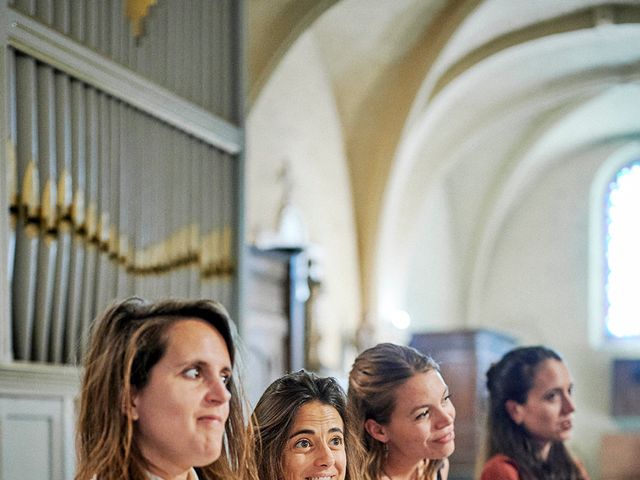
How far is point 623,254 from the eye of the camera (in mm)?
19219

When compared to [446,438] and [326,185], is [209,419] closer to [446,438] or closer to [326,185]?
[446,438]

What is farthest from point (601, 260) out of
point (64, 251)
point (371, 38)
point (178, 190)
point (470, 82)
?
point (64, 251)

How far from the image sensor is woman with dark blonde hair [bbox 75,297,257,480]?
2195 millimetres

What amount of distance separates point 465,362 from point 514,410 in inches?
382

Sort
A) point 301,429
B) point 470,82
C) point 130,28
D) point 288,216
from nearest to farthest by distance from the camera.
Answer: point 301,429 → point 130,28 → point 288,216 → point 470,82

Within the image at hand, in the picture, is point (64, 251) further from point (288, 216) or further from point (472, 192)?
point (472, 192)

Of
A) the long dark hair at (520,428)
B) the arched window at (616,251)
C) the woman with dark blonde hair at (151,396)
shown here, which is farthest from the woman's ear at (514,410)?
the arched window at (616,251)

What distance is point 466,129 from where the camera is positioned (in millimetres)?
16672

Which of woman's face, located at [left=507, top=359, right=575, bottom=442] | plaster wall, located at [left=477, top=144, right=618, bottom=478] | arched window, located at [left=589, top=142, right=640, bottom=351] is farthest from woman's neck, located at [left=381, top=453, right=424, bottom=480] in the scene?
arched window, located at [left=589, top=142, right=640, bottom=351]

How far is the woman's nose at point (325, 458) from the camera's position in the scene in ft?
8.18

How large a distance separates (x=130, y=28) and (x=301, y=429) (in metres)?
4.70

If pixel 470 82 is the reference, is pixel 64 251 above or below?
below

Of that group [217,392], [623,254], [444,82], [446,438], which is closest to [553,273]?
[623,254]

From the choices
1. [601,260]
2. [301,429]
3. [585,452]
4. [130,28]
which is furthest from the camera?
[601,260]
